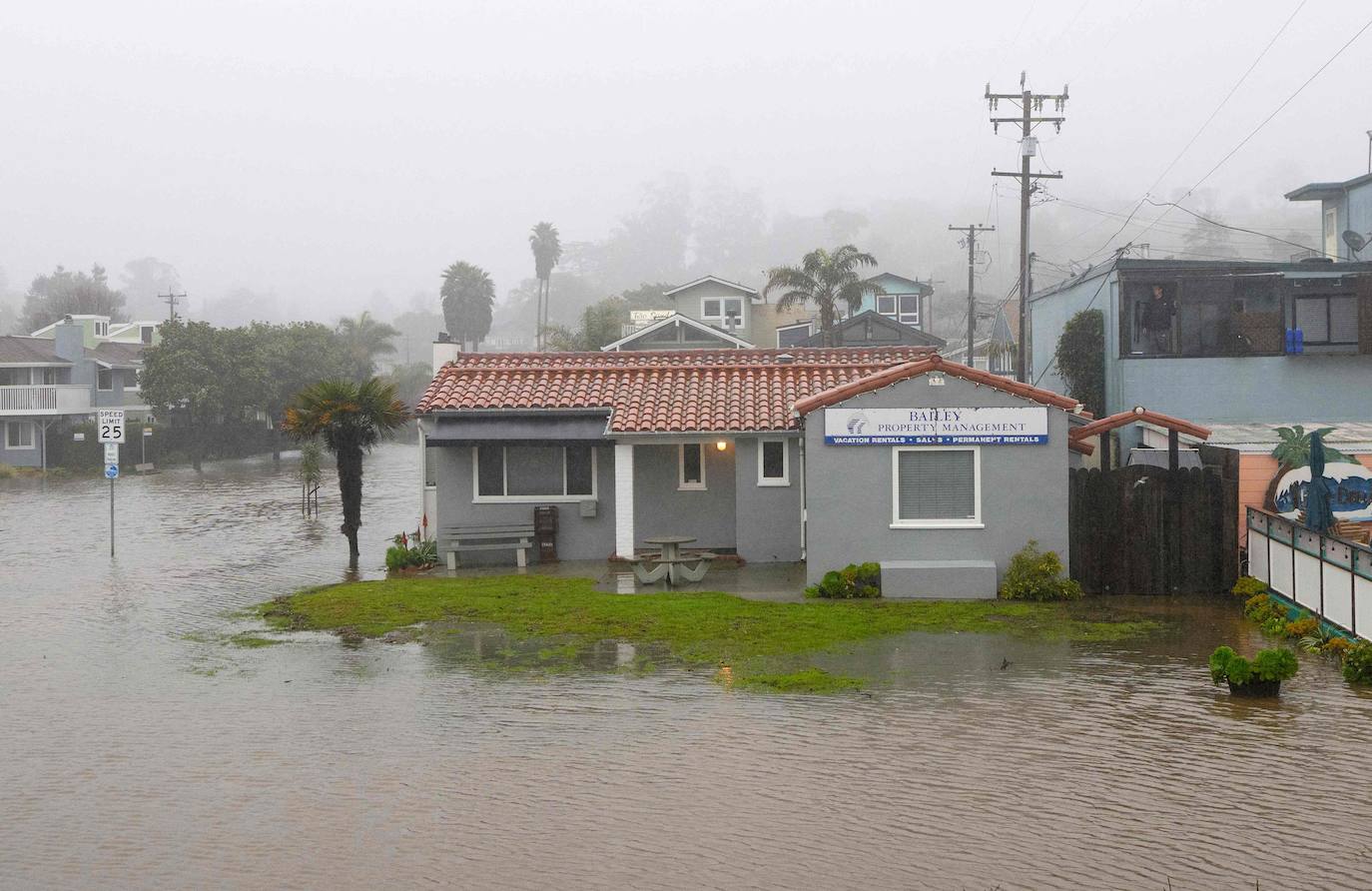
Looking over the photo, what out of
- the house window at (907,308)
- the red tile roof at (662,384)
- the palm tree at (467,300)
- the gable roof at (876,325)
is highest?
the palm tree at (467,300)

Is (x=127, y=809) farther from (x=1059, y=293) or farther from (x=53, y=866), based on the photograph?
(x=1059, y=293)

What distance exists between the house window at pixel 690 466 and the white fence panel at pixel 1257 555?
954 centimetres

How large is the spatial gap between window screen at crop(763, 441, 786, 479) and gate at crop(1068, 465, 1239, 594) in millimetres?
5525

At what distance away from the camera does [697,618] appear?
18391 millimetres

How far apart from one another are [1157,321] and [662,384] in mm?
12627

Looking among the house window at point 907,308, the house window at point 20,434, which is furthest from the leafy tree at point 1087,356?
the house window at point 20,434

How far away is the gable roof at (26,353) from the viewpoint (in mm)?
62500

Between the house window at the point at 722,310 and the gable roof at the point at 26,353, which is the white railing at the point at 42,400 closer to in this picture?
the gable roof at the point at 26,353

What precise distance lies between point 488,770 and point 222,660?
6803 mm

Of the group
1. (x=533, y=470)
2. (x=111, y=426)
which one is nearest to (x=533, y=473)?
(x=533, y=470)

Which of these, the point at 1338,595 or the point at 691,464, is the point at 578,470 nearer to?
the point at 691,464

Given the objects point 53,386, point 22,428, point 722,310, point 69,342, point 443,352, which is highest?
point 722,310

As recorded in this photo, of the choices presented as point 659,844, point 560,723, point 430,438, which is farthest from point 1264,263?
point 659,844

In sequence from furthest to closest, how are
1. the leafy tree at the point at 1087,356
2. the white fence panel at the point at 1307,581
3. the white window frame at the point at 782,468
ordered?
the leafy tree at the point at 1087,356 < the white window frame at the point at 782,468 < the white fence panel at the point at 1307,581
